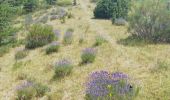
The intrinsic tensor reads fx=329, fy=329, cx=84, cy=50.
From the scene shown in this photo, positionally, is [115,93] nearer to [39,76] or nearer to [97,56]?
[39,76]

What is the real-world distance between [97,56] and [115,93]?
774 centimetres

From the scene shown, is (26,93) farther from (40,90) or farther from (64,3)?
(64,3)

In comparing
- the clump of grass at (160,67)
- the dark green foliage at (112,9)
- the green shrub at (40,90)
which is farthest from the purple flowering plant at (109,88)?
the dark green foliage at (112,9)

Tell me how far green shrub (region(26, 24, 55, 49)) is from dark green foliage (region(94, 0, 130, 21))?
32.8 ft

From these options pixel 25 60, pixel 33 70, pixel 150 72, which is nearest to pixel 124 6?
pixel 25 60

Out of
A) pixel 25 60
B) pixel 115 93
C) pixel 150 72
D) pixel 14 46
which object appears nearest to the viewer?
pixel 115 93

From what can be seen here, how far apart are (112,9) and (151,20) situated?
1142 centimetres

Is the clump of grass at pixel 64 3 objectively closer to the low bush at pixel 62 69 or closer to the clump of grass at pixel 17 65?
the clump of grass at pixel 17 65

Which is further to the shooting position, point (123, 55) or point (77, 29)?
point (77, 29)

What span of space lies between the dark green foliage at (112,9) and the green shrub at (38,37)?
9.98m

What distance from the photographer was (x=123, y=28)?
23.5m

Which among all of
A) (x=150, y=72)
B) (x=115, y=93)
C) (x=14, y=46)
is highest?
(x=115, y=93)

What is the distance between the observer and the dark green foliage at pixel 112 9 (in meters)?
29.6

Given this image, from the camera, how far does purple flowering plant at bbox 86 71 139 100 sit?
746 centimetres
